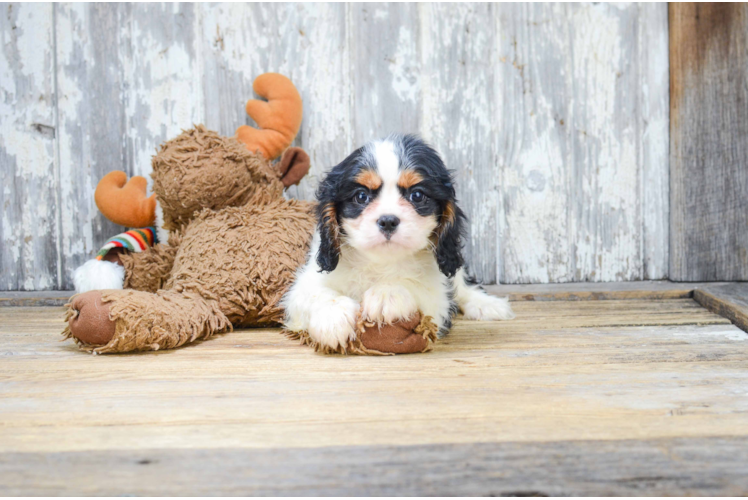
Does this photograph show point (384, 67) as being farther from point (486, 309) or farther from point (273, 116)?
point (486, 309)

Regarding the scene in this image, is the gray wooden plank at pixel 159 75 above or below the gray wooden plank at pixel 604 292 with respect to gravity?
above

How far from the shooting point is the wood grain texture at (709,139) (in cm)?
287

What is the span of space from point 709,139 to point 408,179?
208 centimetres

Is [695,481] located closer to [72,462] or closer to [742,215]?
[72,462]

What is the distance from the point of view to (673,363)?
1654 millimetres

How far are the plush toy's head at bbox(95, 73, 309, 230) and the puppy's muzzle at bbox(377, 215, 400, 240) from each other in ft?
3.03

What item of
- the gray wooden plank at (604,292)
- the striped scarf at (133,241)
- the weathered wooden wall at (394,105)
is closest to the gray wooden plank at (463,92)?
the weathered wooden wall at (394,105)

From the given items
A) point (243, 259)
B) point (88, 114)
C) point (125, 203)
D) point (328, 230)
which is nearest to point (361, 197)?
point (328, 230)

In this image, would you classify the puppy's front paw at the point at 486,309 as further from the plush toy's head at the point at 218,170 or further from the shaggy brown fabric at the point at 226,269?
the plush toy's head at the point at 218,170

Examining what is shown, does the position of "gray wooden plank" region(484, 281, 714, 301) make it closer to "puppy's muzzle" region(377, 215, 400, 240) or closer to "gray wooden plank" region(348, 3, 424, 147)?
"gray wooden plank" region(348, 3, 424, 147)

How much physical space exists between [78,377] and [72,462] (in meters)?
0.59

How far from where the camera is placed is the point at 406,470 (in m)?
0.98

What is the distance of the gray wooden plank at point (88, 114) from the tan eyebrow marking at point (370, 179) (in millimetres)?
1706

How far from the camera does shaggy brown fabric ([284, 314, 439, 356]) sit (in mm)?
1785
